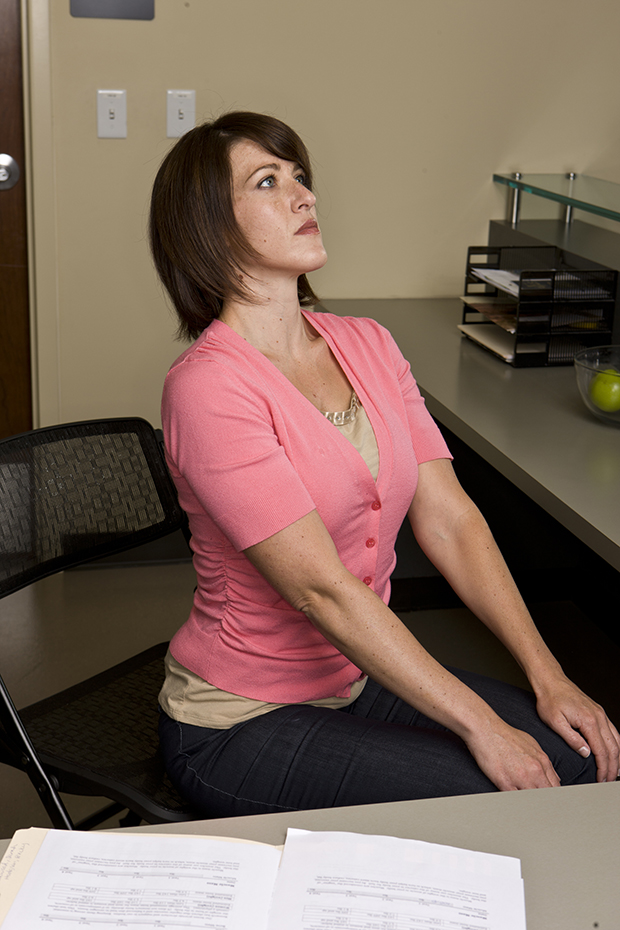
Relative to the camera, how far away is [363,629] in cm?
114

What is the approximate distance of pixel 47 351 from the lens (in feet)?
8.63

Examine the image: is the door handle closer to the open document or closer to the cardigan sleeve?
the cardigan sleeve

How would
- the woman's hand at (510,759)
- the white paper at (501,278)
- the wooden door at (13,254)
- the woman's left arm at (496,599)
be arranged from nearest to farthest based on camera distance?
the woman's hand at (510,759) < the woman's left arm at (496,599) < the white paper at (501,278) < the wooden door at (13,254)

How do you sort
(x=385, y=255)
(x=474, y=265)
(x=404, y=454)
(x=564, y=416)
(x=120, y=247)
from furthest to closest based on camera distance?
(x=385, y=255) < (x=120, y=247) < (x=474, y=265) < (x=564, y=416) < (x=404, y=454)

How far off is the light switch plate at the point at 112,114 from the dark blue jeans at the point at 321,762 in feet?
5.98

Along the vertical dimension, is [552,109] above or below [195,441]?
above

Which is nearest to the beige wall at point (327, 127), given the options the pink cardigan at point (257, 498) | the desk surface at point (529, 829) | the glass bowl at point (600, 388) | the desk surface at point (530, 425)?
the desk surface at point (530, 425)

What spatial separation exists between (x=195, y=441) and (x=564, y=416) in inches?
36.6

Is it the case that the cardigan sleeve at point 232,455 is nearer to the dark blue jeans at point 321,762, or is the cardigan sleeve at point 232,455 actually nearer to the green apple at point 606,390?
the dark blue jeans at point 321,762

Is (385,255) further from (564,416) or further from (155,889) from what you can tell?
(155,889)

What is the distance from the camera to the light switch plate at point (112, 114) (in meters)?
2.45

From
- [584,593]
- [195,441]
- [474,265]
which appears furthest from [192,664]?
[584,593]

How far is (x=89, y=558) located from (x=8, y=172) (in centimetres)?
154

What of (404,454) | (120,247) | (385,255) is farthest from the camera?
(385,255)
